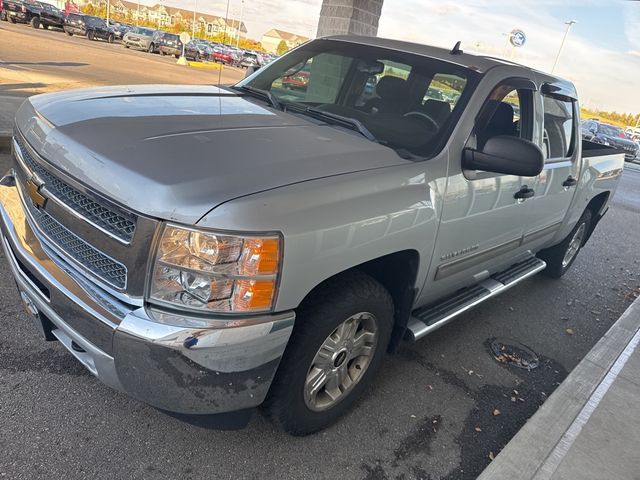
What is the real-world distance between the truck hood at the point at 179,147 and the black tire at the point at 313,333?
0.55 metres

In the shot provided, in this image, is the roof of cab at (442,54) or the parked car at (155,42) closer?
the roof of cab at (442,54)

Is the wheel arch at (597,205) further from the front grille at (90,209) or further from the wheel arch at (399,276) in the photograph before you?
the front grille at (90,209)

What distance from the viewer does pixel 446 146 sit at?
2.70m

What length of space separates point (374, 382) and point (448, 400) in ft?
1.54

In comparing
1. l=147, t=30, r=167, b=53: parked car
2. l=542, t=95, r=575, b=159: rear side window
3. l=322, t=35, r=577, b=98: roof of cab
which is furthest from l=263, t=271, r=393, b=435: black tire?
l=147, t=30, r=167, b=53: parked car

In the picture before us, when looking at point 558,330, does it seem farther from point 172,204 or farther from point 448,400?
point 172,204

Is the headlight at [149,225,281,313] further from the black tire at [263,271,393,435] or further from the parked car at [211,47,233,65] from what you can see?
the parked car at [211,47,233,65]

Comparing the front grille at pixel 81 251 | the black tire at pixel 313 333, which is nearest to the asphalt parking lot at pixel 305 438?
the black tire at pixel 313 333

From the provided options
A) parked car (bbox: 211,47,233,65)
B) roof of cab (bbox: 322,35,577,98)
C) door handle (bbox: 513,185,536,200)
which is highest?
roof of cab (bbox: 322,35,577,98)

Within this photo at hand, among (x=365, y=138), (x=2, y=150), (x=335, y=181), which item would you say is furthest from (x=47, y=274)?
(x=2, y=150)

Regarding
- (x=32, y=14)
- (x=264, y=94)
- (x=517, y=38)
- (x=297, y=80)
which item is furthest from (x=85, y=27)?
(x=264, y=94)

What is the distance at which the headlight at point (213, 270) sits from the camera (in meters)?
1.82

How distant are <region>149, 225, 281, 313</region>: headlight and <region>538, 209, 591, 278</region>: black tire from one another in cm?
422

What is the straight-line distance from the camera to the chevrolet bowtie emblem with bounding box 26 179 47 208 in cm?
225
